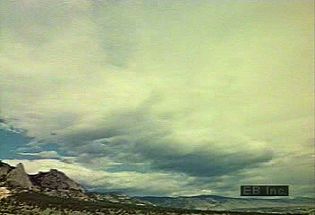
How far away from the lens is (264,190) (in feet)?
60.9

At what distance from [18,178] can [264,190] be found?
7880 millimetres

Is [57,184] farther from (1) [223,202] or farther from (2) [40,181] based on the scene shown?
(1) [223,202]

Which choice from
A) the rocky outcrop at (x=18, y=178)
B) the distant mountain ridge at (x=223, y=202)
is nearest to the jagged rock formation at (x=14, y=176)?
the rocky outcrop at (x=18, y=178)

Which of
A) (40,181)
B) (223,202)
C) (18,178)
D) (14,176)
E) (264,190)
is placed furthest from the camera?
(223,202)

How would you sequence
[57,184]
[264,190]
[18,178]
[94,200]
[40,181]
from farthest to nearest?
1. [264,190]
2. [94,200]
3. [57,184]
4. [40,181]
5. [18,178]

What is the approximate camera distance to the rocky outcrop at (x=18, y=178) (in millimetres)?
16266

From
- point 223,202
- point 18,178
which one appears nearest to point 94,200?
point 18,178

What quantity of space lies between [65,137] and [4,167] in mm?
1924

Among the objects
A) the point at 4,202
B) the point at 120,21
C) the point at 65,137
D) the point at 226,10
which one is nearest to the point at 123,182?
the point at 65,137

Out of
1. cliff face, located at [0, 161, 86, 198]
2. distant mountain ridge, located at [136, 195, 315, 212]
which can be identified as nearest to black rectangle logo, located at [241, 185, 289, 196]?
distant mountain ridge, located at [136, 195, 315, 212]

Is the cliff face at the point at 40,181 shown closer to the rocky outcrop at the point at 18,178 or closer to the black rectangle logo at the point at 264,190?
the rocky outcrop at the point at 18,178

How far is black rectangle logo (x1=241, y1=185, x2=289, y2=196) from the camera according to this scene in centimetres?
1841

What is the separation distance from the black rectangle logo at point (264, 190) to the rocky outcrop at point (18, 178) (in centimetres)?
687

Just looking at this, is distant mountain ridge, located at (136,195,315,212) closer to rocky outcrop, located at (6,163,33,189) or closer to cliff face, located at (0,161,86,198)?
cliff face, located at (0,161,86,198)
